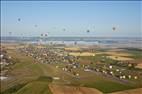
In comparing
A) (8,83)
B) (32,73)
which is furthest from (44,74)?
(8,83)

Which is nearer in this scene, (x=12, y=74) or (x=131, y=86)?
(x=131, y=86)

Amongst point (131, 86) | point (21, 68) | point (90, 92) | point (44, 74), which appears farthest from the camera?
point (21, 68)

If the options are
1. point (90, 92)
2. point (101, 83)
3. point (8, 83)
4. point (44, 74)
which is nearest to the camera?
point (90, 92)

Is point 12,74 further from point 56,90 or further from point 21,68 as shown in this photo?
point 56,90

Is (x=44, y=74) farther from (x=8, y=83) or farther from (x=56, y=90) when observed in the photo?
(x=56, y=90)

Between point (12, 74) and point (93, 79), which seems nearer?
point (93, 79)

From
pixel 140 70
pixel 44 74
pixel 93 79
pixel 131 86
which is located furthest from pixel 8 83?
pixel 140 70

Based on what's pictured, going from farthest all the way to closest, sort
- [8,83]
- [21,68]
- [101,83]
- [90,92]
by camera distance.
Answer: [21,68] → [8,83] → [101,83] → [90,92]

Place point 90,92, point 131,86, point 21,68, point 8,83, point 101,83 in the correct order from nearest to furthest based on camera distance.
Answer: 1. point 90,92
2. point 131,86
3. point 101,83
4. point 8,83
5. point 21,68

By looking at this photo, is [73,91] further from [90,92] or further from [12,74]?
[12,74]
